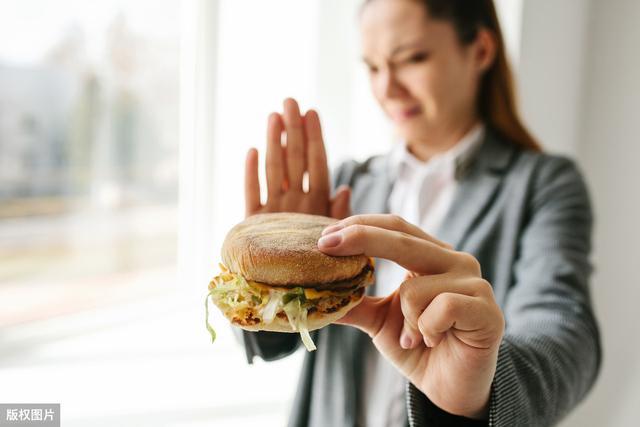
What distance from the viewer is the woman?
2.76 feet

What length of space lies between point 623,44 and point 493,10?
135cm

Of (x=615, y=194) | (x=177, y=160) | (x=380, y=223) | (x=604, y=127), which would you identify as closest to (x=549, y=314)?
(x=380, y=223)

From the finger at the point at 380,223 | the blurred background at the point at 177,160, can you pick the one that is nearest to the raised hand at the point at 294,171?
the finger at the point at 380,223

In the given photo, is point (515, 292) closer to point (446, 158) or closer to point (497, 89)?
point (446, 158)

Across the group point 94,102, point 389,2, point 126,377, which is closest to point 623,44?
point 389,2

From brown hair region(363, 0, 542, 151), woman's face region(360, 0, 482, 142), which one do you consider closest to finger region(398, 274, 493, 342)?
woman's face region(360, 0, 482, 142)

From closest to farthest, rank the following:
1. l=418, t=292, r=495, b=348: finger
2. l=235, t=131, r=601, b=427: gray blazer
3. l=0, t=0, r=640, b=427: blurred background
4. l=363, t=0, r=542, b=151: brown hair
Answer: l=418, t=292, r=495, b=348: finger, l=235, t=131, r=601, b=427: gray blazer, l=363, t=0, r=542, b=151: brown hair, l=0, t=0, r=640, b=427: blurred background

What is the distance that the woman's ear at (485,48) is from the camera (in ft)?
5.03

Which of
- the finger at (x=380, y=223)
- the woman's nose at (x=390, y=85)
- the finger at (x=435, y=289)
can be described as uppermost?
the woman's nose at (x=390, y=85)

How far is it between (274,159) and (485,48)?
0.75m

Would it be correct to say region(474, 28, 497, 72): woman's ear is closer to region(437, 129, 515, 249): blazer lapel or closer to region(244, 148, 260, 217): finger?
region(437, 129, 515, 249): blazer lapel

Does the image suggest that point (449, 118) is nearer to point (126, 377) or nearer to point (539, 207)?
point (539, 207)

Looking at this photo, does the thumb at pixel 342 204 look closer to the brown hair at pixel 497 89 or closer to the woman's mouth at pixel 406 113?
the woman's mouth at pixel 406 113

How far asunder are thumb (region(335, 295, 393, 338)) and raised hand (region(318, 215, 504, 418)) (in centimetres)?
5
